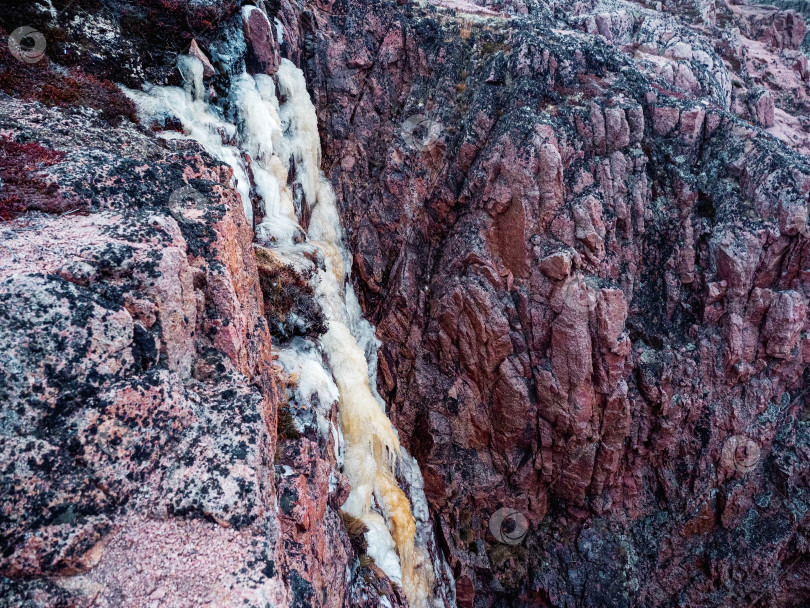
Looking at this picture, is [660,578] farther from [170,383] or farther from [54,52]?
[54,52]

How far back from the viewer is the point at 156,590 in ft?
16.0

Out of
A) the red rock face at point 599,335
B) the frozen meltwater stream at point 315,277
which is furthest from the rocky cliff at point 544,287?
the frozen meltwater stream at point 315,277

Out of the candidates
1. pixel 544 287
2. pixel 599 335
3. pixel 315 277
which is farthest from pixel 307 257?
pixel 599 335

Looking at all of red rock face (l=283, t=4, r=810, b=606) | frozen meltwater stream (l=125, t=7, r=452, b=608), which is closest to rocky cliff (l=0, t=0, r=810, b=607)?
red rock face (l=283, t=4, r=810, b=606)

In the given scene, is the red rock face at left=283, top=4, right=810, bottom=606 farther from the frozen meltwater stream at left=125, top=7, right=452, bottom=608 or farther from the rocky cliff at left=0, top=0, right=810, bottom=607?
the frozen meltwater stream at left=125, top=7, right=452, bottom=608

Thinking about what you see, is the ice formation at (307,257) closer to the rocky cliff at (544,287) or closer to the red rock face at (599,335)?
the rocky cliff at (544,287)

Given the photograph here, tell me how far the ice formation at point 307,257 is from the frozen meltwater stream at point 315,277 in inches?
1.6

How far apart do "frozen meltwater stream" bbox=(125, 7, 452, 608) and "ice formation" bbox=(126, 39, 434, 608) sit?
1.6 inches

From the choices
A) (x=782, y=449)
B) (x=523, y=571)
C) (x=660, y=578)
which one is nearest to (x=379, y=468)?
(x=523, y=571)

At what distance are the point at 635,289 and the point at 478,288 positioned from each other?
7.41m

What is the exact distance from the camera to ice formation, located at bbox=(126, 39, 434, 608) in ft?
42.8

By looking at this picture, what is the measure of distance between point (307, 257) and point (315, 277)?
29.8 inches

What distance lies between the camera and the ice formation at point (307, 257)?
513 inches

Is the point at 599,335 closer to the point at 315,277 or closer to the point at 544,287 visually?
the point at 544,287
